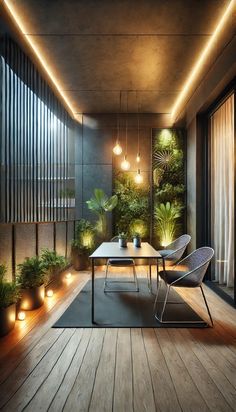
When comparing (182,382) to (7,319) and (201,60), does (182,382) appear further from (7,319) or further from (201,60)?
(201,60)

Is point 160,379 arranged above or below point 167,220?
below

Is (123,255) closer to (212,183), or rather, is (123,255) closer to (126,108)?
(212,183)

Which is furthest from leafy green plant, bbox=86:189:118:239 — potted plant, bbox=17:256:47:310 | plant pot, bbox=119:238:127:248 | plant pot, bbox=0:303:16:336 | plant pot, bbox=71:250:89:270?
plant pot, bbox=0:303:16:336

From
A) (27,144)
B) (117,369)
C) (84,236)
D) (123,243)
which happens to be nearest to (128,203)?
(84,236)

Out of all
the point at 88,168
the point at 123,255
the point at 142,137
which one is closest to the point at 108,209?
the point at 88,168

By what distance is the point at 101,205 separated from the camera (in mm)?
6152

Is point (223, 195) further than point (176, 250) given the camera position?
Yes

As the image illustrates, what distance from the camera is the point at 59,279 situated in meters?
4.63

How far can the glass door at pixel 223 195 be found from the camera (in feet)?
12.9

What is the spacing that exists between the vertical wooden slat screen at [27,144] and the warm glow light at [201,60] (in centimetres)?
267

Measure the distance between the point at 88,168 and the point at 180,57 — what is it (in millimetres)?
3274

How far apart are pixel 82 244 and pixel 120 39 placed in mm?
4127

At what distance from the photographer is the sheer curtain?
3.96m

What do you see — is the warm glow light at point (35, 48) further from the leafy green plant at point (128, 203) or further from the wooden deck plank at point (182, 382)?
the wooden deck plank at point (182, 382)
